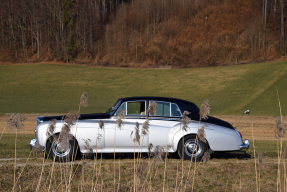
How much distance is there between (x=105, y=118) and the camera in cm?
859

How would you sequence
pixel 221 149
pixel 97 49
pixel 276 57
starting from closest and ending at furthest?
pixel 221 149
pixel 276 57
pixel 97 49

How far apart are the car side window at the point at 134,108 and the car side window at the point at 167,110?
0.34 m

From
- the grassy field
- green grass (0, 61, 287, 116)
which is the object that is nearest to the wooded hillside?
the grassy field

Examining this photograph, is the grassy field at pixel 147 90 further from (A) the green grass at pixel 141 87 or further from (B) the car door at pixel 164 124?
(B) the car door at pixel 164 124

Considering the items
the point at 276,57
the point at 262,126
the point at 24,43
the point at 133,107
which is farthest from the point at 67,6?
the point at 133,107

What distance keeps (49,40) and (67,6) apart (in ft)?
22.4

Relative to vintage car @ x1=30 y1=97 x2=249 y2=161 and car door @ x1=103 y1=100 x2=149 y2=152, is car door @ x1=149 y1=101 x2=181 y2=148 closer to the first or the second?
vintage car @ x1=30 y1=97 x2=249 y2=161

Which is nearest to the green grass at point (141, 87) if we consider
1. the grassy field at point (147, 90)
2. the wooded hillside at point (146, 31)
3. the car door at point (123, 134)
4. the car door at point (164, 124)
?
the grassy field at point (147, 90)

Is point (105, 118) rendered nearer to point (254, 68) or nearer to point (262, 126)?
point (262, 126)

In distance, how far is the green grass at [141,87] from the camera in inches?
1198

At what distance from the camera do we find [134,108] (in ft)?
29.1

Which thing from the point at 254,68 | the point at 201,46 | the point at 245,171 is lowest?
the point at 245,171

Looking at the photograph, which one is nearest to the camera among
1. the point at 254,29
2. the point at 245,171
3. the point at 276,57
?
the point at 245,171

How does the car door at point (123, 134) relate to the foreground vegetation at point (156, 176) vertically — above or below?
above
